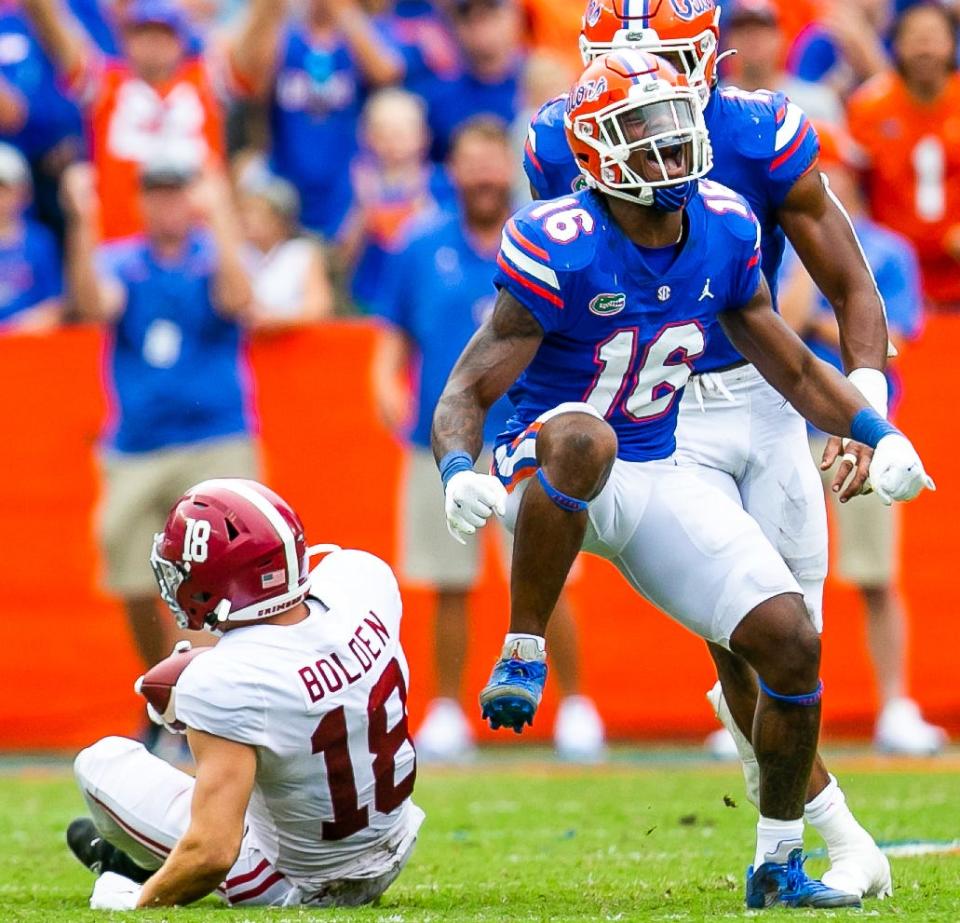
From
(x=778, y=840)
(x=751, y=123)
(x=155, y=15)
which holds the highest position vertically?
(x=155, y=15)

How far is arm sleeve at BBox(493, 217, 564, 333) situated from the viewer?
4.91 metres

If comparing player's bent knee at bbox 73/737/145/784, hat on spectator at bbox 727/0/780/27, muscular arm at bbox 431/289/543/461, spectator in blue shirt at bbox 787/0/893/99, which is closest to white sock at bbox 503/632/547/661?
muscular arm at bbox 431/289/543/461

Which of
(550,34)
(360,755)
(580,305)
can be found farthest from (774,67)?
(360,755)

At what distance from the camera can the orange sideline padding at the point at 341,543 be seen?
9.59 m

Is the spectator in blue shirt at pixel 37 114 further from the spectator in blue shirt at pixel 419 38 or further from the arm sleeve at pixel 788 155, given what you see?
the arm sleeve at pixel 788 155

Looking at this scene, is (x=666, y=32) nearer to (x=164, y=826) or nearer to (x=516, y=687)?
(x=516, y=687)

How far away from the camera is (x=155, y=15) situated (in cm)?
1007

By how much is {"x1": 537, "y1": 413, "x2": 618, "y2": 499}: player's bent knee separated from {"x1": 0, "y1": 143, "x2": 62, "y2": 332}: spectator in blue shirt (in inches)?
222

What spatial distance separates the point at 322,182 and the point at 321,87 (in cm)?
52

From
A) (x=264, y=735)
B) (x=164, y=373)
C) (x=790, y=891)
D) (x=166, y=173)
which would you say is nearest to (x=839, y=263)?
(x=790, y=891)

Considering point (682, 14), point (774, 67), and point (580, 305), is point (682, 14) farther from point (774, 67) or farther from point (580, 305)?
point (774, 67)

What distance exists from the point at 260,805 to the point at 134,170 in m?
5.89

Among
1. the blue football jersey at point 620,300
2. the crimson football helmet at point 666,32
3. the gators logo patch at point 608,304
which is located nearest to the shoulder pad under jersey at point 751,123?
the crimson football helmet at point 666,32

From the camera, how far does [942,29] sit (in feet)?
31.3
